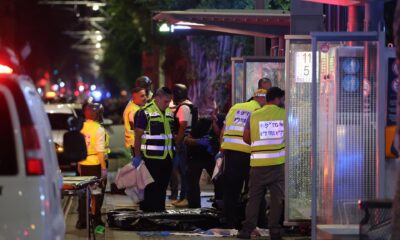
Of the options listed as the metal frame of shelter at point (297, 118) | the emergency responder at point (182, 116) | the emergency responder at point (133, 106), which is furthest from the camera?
the emergency responder at point (133, 106)

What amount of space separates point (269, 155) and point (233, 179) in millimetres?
919

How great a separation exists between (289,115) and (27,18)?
145 ft

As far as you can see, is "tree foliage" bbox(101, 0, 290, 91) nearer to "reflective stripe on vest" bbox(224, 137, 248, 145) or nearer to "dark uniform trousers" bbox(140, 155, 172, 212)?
"dark uniform trousers" bbox(140, 155, 172, 212)

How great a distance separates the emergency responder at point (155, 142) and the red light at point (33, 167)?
6446 mm

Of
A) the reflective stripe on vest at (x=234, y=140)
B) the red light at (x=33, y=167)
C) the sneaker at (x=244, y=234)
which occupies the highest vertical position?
the red light at (x=33, y=167)

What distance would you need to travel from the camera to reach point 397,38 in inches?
303

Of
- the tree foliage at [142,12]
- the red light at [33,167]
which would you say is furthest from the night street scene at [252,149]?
the tree foliage at [142,12]

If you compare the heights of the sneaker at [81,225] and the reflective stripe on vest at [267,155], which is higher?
the reflective stripe on vest at [267,155]

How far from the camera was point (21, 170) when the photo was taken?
22.3 feet

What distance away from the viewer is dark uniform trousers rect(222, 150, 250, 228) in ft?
41.0

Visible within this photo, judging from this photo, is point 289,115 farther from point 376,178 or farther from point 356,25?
point 376,178

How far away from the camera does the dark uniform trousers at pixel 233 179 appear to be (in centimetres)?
1250

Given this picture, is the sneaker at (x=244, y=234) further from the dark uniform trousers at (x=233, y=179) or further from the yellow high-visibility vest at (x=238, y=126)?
the yellow high-visibility vest at (x=238, y=126)

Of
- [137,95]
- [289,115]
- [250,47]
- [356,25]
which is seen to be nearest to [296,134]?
[289,115]
